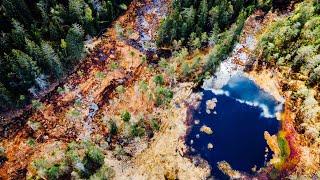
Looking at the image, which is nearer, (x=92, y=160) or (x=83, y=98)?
(x=92, y=160)

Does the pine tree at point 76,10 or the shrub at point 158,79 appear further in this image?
the pine tree at point 76,10

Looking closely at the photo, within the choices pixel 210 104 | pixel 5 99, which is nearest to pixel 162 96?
pixel 210 104

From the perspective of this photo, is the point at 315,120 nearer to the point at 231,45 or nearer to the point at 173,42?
the point at 231,45

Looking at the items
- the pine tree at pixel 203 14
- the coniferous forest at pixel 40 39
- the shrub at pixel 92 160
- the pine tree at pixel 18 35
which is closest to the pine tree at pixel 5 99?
the coniferous forest at pixel 40 39

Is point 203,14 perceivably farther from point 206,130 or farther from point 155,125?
point 155,125

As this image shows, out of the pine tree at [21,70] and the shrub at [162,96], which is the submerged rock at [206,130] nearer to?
the shrub at [162,96]

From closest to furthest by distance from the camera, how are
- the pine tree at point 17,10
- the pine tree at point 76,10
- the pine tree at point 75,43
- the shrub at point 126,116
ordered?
1. the shrub at point 126,116
2. the pine tree at point 75,43
3. the pine tree at point 17,10
4. the pine tree at point 76,10
